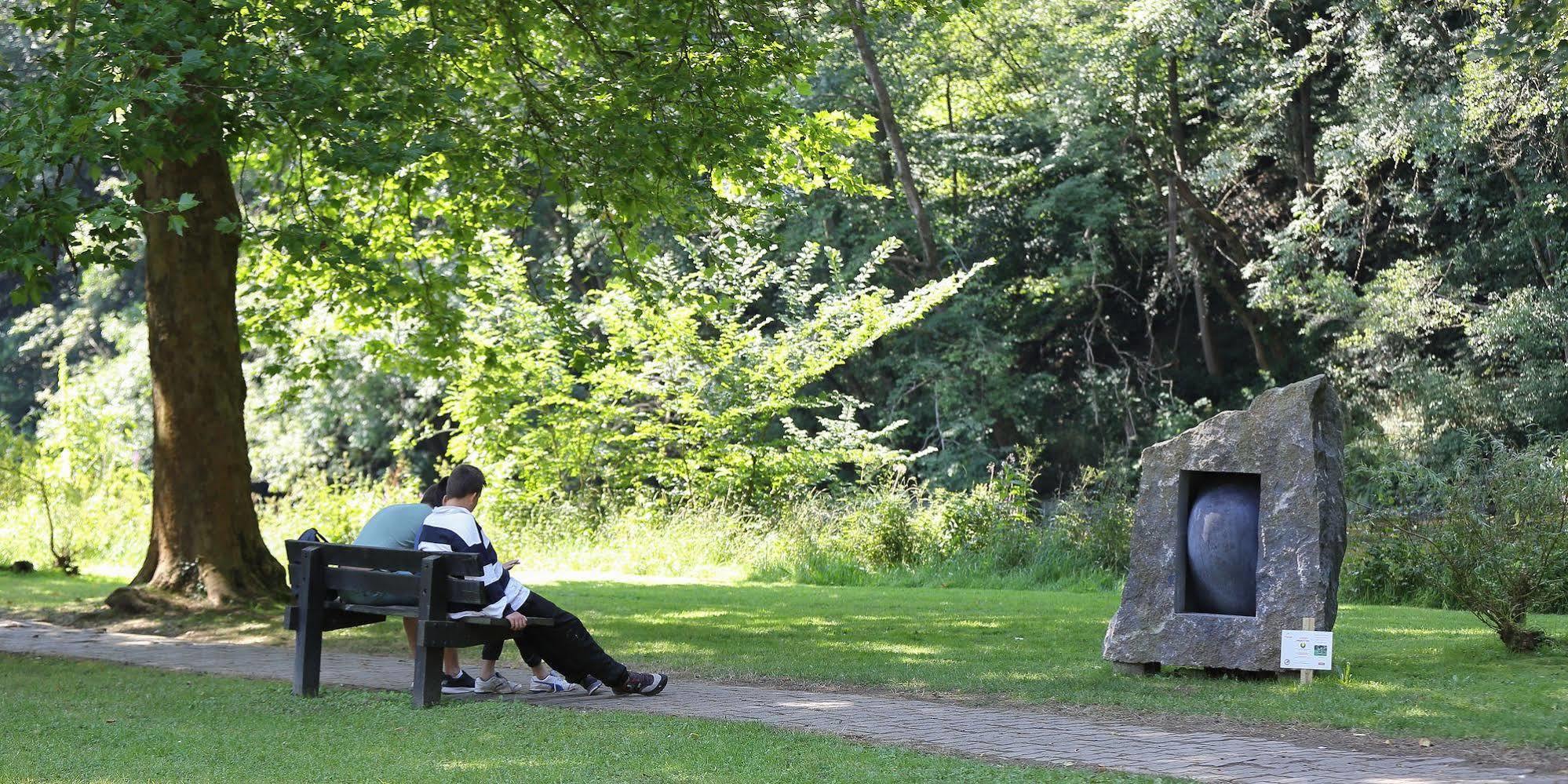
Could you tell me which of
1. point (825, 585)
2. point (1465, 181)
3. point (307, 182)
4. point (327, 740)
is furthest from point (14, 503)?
point (1465, 181)

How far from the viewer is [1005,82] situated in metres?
34.1

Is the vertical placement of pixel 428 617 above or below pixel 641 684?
above

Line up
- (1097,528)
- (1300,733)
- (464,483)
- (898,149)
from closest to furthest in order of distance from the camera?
(1300,733), (464,483), (1097,528), (898,149)

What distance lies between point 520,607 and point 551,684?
0.73 metres

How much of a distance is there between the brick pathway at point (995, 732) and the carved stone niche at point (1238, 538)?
1.48 metres

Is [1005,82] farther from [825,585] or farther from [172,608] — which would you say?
[172,608]

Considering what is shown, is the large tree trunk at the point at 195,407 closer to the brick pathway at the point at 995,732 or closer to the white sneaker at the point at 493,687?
the brick pathway at the point at 995,732

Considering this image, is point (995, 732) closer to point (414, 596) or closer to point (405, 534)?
point (414, 596)

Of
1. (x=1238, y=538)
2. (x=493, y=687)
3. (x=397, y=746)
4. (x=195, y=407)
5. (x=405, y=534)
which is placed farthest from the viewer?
(x=195, y=407)

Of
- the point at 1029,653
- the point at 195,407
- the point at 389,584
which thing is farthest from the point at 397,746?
the point at 195,407

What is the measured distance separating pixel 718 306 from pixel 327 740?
7.57 meters

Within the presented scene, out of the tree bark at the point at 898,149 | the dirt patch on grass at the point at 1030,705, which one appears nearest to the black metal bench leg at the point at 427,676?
the dirt patch on grass at the point at 1030,705

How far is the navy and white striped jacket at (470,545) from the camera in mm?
8352

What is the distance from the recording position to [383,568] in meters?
8.52
